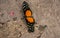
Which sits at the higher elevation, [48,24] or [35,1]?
[35,1]

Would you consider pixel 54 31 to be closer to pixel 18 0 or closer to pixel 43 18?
pixel 43 18

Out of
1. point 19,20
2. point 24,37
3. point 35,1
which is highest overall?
point 35,1

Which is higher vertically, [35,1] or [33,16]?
[35,1]

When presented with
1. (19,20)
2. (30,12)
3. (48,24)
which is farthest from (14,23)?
(48,24)

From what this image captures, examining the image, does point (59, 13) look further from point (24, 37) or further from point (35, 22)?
point (24, 37)

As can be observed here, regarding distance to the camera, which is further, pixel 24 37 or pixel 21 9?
pixel 21 9

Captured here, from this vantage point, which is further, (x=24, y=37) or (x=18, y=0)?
(x=18, y=0)
